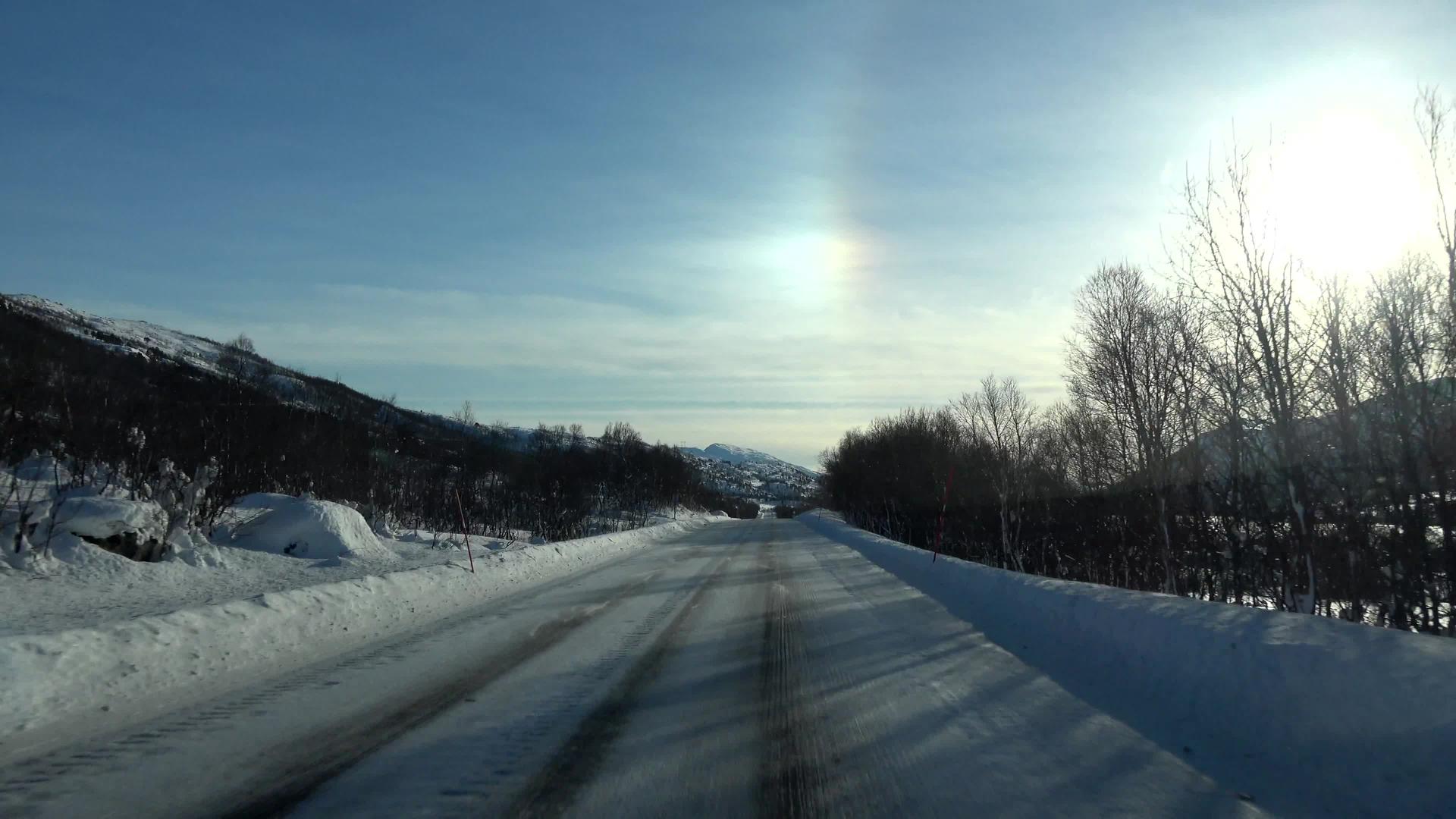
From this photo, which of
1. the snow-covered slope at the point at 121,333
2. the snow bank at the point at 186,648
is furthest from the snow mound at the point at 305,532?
the snow-covered slope at the point at 121,333

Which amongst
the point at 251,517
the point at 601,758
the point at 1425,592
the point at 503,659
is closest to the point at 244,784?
the point at 601,758

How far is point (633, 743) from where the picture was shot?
5.43 meters

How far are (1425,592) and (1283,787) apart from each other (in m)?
6.39

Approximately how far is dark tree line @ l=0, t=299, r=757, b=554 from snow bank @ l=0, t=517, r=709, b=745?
8819 mm

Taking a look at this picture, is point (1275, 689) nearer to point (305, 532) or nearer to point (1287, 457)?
point (1287, 457)

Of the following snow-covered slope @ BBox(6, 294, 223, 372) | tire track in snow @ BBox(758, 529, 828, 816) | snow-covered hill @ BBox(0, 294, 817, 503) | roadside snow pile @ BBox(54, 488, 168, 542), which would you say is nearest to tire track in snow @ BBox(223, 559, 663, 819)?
tire track in snow @ BBox(758, 529, 828, 816)

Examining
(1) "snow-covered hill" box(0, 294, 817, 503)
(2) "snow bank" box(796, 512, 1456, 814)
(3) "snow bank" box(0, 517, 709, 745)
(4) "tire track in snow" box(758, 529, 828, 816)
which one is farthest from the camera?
(1) "snow-covered hill" box(0, 294, 817, 503)

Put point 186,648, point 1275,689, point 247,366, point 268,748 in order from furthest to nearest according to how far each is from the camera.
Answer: point 247,366
point 186,648
point 1275,689
point 268,748

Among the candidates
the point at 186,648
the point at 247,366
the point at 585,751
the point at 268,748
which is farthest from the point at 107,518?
the point at 247,366

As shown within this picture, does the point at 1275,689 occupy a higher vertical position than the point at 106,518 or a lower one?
lower

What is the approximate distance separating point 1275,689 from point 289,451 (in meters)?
37.5

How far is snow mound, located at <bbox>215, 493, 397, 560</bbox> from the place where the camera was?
20062 mm

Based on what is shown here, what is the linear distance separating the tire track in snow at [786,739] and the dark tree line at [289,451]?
43.1ft

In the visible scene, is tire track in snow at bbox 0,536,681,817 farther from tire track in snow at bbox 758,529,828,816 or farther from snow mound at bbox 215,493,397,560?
snow mound at bbox 215,493,397,560
